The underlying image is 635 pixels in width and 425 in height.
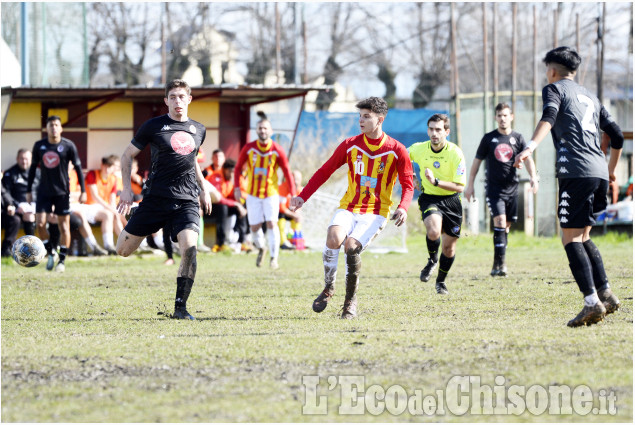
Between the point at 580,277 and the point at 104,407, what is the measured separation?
405 centimetres

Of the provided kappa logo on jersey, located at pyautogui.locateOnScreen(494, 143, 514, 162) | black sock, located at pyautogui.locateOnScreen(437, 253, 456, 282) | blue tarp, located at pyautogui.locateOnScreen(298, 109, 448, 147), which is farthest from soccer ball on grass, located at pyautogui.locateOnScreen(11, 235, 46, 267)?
blue tarp, located at pyautogui.locateOnScreen(298, 109, 448, 147)

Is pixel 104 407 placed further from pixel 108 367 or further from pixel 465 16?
pixel 465 16

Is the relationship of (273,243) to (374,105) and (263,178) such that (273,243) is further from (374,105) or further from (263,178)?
(374,105)

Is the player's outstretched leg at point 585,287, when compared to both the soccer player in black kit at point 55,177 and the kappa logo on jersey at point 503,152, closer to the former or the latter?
the kappa logo on jersey at point 503,152

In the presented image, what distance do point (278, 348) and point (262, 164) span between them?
8.82 meters

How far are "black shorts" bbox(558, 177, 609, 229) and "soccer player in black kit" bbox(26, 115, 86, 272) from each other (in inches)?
342

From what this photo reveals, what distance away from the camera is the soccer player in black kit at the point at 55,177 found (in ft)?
48.0

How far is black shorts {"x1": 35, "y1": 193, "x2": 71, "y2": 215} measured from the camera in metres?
14.8

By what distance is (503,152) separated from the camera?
13492 millimetres

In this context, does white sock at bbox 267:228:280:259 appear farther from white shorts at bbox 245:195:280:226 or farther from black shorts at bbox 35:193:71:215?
black shorts at bbox 35:193:71:215

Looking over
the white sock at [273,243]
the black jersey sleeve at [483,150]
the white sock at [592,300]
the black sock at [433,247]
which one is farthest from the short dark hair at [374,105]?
the white sock at [273,243]

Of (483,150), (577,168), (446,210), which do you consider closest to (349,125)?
(483,150)

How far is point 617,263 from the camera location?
15391 millimetres

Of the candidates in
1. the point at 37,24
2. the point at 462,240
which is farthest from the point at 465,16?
the point at 37,24
